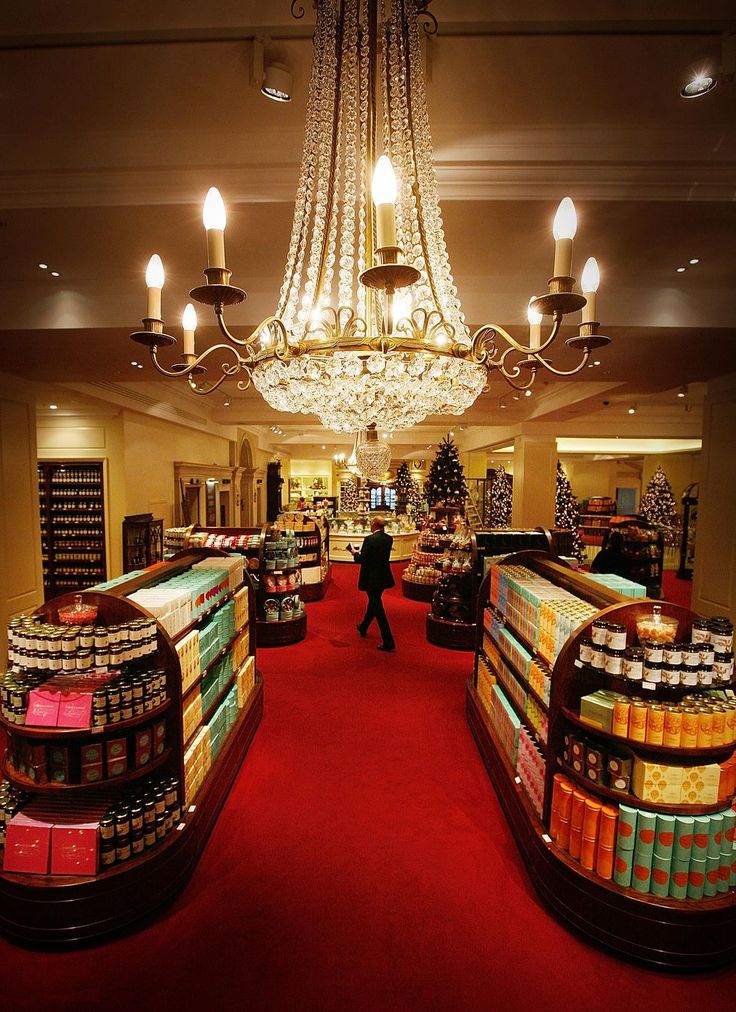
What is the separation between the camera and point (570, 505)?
14039mm

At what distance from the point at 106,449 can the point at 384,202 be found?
354 inches

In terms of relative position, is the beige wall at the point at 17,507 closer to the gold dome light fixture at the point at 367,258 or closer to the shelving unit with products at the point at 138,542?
the shelving unit with products at the point at 138,542

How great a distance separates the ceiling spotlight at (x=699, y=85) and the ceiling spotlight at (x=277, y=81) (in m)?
2.09

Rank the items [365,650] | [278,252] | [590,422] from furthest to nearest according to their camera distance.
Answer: [590,422], [365,650], [278,252]

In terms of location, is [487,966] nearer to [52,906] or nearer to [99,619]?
[52,906]

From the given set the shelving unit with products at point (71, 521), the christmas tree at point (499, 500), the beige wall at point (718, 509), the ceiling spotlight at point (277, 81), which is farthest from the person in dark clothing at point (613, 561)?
the shelving unit with products at point (71, 521)

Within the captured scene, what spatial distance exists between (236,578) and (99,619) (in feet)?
5.22

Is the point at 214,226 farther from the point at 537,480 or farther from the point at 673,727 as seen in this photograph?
the point at 537,480

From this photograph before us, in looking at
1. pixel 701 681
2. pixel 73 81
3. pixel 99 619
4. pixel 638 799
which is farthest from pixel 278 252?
pixel 638 799

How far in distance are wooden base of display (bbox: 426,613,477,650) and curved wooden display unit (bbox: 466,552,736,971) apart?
3442 millimetres

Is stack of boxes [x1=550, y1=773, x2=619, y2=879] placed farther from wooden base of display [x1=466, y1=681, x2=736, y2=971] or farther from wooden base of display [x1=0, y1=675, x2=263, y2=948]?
wooden base of display [x1=0, y1=675, x2=263, y2=948]

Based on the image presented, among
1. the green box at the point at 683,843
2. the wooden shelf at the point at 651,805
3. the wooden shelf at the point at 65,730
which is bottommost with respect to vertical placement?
the green box at the point at 683,843

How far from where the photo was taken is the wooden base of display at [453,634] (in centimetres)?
637

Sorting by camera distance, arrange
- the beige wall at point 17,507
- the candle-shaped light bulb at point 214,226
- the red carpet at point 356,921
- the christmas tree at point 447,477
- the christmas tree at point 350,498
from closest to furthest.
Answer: the candle-shaped light bulb at point 214,226 → the red carpet at point 356,921 → the beige wall at point 17,507 → the christmas tree at point 447,477 → the christmas tree at point 350,498
